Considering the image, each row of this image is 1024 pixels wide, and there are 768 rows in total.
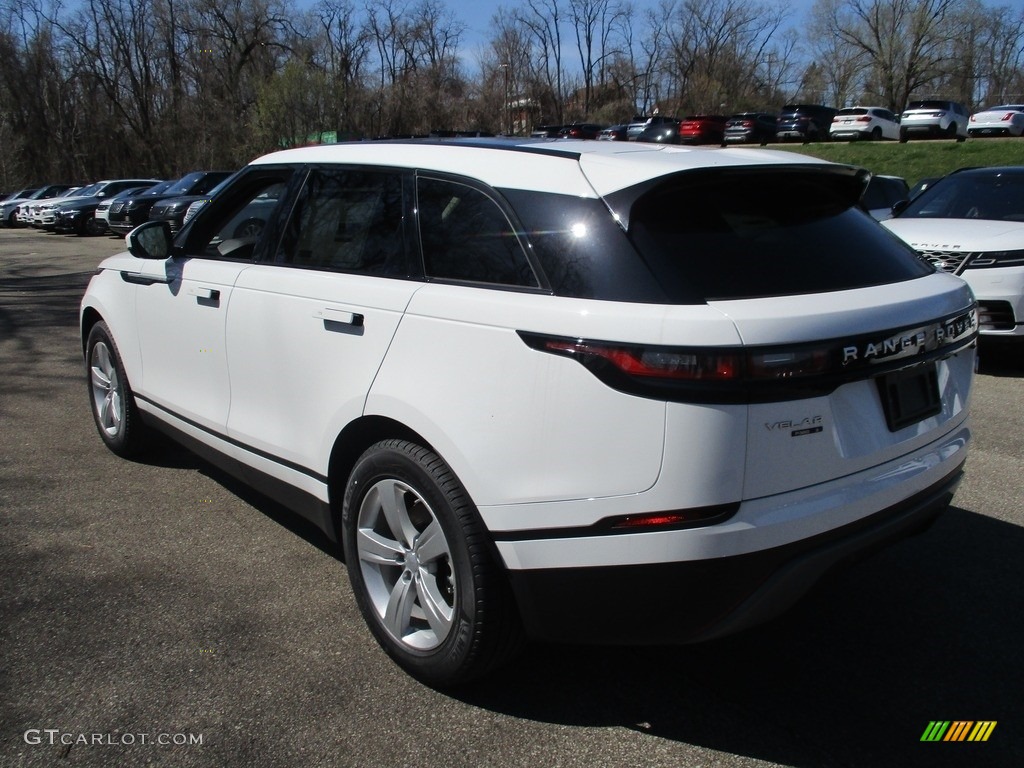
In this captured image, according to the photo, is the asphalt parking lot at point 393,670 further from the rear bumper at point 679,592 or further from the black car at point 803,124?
the black car at point 803,124

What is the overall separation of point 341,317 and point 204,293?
1190mm

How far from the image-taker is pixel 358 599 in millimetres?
3244

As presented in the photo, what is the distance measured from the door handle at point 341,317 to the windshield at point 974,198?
7235 millimetres

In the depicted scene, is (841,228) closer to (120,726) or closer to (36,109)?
(120,726)

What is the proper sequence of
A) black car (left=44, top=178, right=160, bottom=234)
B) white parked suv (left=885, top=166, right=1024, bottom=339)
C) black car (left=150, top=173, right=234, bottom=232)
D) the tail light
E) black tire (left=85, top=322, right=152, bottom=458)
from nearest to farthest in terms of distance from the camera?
the tail light, black tire (left=85, top=322, right=152, bottom=458), white parked suv (left=885, top=166, right=1024, bottom=339), black car (left=150, top=173, right=234, bottom=232), black car (left=44, top=178, right=160, bottom=234)

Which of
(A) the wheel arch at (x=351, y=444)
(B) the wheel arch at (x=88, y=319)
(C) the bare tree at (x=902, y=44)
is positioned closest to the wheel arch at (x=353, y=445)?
(A) the wheel arch at (x=351, y=444)

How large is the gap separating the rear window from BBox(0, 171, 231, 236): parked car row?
19.5 metres

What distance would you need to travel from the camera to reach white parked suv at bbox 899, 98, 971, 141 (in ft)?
117

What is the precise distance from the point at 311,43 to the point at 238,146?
11.9 metres

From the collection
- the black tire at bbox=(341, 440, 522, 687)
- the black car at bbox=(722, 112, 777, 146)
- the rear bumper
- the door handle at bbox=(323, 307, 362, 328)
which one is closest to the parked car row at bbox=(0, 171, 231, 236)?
the door handle at bbox=(323, 307, 362, 328)

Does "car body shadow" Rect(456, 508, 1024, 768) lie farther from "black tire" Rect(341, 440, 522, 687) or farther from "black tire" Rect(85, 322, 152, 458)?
"black tire" Rect(85, 322, 152, 458)

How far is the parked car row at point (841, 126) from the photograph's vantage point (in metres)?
36.1

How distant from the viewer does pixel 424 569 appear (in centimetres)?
293

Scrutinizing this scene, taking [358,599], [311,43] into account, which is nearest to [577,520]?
[358,599]
